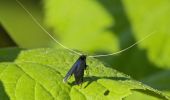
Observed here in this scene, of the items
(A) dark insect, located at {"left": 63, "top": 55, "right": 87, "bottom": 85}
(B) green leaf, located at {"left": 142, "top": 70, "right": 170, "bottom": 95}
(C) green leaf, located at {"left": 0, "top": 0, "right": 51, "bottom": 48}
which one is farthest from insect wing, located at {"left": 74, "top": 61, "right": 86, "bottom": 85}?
(C) green leaf, located at {"left": 0, "top": 0, "right": 51, "bottom": 48}

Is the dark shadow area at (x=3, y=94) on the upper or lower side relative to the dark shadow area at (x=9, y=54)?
lower

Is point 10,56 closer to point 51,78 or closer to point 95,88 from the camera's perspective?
point 51,78

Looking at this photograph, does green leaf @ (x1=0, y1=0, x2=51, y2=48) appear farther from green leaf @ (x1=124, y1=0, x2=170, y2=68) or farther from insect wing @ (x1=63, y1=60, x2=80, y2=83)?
insect wing @ (x1=63, y1=60, x2=80, y2=83)

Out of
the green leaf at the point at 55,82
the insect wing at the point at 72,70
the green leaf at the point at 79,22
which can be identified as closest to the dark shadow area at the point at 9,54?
the green leaf at the point at 55,82

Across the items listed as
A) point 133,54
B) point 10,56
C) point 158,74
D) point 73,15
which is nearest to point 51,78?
point 10,56

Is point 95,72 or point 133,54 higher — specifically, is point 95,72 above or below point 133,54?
above

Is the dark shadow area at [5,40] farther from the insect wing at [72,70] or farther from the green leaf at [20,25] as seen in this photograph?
the green leaf at [20,25]

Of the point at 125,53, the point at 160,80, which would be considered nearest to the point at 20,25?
the point at 125,53
